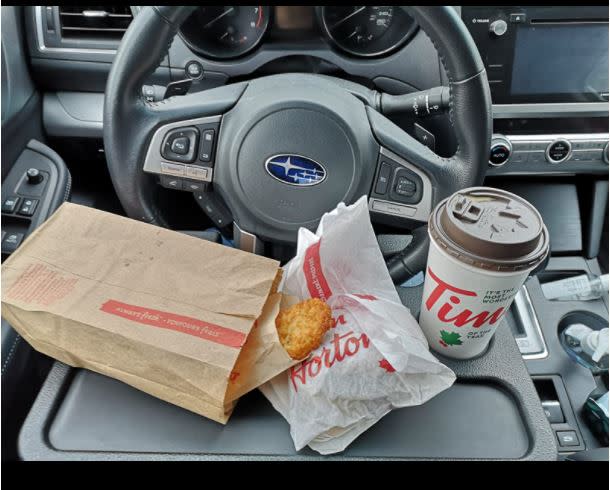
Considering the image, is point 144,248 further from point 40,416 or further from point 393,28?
point 393,28

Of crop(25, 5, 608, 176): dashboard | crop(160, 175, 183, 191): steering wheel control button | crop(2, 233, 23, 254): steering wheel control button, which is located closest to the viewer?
crop(160, 175, 183, 191): steering wheel control button

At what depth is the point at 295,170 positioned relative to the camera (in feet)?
2.81

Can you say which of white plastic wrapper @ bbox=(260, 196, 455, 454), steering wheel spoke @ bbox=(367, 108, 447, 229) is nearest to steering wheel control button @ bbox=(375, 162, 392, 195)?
steering wheel spoke @ bbox=(367, 108, 447, 229)

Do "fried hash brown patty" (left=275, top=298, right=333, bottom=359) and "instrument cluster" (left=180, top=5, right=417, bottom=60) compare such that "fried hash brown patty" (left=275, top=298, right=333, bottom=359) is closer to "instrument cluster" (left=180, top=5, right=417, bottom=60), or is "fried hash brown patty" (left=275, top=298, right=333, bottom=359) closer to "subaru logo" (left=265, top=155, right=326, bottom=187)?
"subaru logo" (left=265, top=155, right=326, bottom=187)

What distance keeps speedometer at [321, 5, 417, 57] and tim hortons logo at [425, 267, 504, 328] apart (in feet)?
1.87

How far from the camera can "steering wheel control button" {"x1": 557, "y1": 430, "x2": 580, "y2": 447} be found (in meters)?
1.12

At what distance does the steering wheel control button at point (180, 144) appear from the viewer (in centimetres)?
86

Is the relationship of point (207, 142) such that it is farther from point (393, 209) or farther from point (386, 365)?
point (386, 365)

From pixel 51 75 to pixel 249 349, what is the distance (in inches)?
33.6

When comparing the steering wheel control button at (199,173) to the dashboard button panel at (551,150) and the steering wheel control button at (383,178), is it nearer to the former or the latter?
the steering wheel control button at (383,178)

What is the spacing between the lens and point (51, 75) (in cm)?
125

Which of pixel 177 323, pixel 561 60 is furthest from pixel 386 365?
pixel 561 60

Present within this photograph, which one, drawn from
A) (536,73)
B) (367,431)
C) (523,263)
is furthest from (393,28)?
(367,431)

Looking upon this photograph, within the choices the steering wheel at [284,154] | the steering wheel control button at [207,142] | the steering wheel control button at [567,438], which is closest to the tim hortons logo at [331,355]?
the steering wheel at [284,154]
